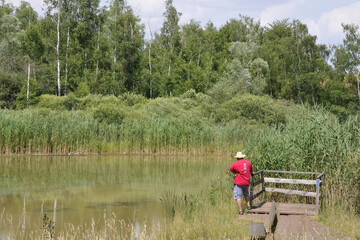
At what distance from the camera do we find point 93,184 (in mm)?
14766

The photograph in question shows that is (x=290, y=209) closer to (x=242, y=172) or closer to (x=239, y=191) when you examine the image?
(x=239, y=191)

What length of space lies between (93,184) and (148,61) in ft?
125

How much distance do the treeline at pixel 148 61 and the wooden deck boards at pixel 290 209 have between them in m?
25.4

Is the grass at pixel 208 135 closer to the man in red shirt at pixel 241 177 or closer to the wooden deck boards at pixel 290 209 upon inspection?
the wooden deck boards at pixel 290 209

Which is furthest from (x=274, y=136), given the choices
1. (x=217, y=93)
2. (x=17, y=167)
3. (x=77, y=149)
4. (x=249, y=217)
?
(x=217, y=93)

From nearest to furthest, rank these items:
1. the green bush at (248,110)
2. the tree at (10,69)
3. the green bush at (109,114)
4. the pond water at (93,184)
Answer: the pond water at (93,184)
the green bush at (109,114)
the green bush at (248,110)
the tree at (10,69)

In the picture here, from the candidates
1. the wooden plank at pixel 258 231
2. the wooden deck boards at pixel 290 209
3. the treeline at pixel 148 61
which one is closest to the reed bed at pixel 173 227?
the wooden deck boards at pixel 290 209

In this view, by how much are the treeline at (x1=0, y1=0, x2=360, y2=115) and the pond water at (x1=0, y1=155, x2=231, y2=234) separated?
1555cm

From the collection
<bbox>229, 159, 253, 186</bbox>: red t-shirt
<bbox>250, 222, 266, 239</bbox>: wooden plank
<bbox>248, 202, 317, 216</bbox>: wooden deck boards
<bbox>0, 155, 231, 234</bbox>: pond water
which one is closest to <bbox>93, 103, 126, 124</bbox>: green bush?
<bbox>0, 155, 231, 234</bbox>: pond water

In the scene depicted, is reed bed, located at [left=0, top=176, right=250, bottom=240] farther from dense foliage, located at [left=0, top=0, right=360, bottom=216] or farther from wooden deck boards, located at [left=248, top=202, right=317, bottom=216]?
dense foliage, located at [left=0, top=0, right=360, bottom=216]

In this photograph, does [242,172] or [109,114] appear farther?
[109,114]

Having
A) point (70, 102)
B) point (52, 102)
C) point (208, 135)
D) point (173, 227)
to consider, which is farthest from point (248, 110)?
point (173, 227)

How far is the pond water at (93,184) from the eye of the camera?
10.3 m

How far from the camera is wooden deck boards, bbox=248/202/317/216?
8945mm
